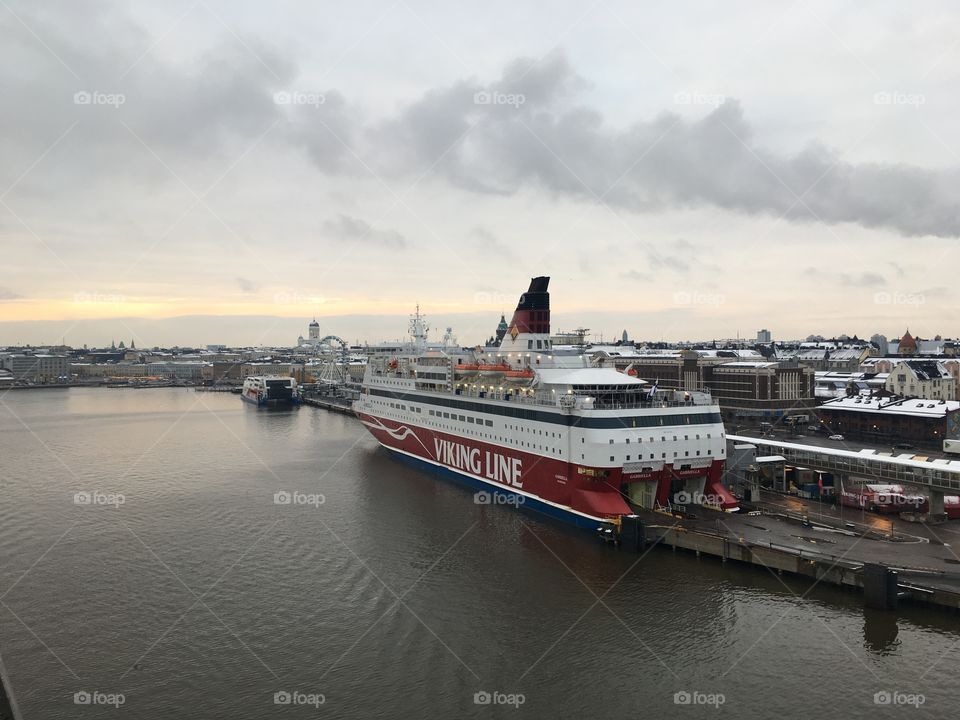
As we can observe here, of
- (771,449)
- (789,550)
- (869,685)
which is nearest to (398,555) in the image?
(789,550)

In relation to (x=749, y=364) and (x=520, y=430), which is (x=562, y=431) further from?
(x=749, y=364)

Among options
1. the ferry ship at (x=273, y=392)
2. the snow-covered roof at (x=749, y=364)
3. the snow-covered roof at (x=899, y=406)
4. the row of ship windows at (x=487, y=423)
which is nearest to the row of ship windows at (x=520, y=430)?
the row of ship windows at (x=487, y=423)

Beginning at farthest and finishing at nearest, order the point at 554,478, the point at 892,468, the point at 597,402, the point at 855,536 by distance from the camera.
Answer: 1. the point at 554,478
2. the point at 597,402
3. the point at 892,468
4. the point at 855,536

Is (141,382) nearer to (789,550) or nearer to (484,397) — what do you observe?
(484,397)

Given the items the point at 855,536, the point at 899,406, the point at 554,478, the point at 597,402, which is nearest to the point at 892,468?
the point at 855,536

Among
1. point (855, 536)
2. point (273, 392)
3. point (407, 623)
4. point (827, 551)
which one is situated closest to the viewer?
point (407, 623)
